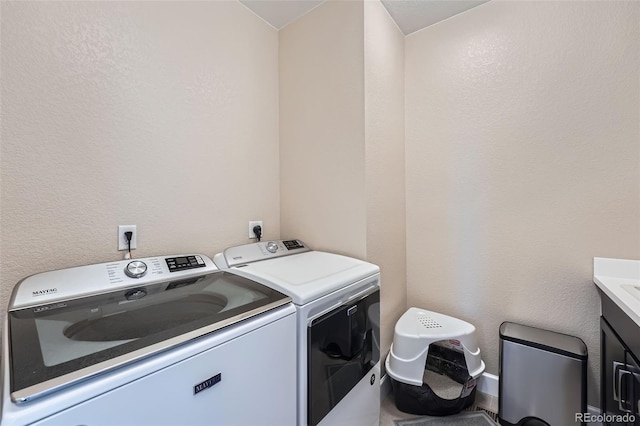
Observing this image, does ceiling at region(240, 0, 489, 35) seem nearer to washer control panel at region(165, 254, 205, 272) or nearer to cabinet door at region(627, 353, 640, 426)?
washer control panel at region(165, 254, 205, 272)

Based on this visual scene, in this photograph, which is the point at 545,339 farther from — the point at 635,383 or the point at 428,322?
the point at 428,322

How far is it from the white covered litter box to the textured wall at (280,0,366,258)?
594 mm

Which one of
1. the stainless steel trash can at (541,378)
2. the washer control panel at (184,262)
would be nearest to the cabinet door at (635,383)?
the stainless steel trash can at (541,378)

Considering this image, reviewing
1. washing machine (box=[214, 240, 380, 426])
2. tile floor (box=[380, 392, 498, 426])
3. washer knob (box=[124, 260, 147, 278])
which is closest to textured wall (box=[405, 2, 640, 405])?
tile floor (box=[380, 392, 498, 426])

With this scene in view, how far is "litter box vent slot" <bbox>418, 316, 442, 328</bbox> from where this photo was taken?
160 cm

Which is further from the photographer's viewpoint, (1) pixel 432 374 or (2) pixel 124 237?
(1) pixel 432 374

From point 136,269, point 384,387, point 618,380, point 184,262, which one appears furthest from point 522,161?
point 136,269

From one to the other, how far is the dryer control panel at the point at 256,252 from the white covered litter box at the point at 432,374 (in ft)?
2.70

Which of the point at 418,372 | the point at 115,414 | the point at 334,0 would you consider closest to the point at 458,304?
the point at 418,372

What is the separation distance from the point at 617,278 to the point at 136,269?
7.71 feet

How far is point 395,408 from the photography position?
166 centimetres

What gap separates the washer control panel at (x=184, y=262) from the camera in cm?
122

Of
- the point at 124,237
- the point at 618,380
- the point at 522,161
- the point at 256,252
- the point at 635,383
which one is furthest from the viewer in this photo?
the point at 522,161

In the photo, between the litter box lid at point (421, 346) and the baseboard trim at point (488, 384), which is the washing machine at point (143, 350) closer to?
the litter box lid at point (421, 346)
